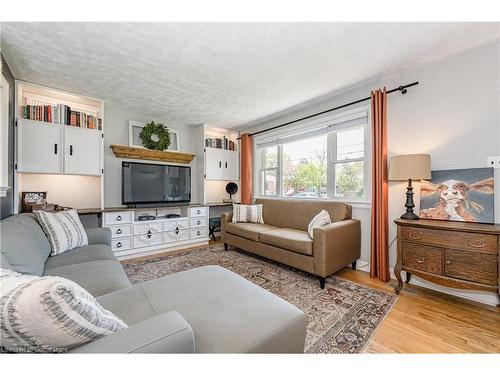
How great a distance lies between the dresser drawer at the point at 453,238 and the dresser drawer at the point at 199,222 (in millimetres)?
3061

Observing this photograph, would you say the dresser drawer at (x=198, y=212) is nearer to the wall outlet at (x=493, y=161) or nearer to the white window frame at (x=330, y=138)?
the white window frame at (x=330, y=138)

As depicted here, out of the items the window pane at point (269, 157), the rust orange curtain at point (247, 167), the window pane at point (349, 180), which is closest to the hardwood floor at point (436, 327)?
the window pane at point (349, 180)

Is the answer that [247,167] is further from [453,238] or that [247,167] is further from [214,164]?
[453,238]

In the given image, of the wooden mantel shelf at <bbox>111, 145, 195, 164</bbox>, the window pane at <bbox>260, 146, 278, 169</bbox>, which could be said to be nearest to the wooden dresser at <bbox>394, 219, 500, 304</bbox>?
the window pane at <bbox>260, 146, 278, 169</bbox>

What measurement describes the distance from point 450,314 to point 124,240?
377cm

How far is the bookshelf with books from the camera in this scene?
257 centimetres

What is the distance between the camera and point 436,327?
63.0 inches

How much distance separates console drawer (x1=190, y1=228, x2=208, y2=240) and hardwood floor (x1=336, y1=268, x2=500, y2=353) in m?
3.02

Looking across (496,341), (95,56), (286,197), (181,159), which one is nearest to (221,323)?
(496,341)

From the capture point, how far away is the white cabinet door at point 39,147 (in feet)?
8.32

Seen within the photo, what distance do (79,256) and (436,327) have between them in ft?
9.42

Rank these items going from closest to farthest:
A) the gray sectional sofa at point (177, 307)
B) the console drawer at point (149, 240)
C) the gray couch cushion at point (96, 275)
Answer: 1. the gray sectional sofa at point (177, 307)
2. the gray couch cushion at point (96, 275)
3. the console drawer at point (149, 240)

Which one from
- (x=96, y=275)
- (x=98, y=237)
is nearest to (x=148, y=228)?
(x=98, y=237)

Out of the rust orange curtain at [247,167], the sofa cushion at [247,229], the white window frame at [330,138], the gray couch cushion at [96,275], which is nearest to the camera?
the gray couch cushion at [96,275]
